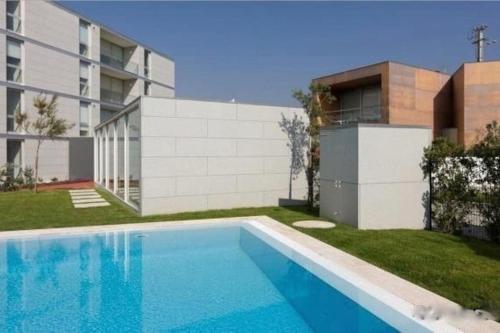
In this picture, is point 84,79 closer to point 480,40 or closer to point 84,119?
point 84,119

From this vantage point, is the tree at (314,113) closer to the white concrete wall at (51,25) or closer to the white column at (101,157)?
the white column at (101,157)

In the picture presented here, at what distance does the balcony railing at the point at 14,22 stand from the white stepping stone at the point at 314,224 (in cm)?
2400

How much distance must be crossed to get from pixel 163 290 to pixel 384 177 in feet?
20.0

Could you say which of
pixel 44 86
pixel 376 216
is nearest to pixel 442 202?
pixel 376 216

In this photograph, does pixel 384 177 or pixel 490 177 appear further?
pixel 384 177

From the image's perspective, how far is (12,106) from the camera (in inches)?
989

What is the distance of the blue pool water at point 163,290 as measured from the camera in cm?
489

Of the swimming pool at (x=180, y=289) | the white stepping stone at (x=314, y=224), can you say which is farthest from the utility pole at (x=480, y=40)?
the swimming pool at (x=180, y=289)

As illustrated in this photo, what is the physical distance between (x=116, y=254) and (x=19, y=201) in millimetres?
10114

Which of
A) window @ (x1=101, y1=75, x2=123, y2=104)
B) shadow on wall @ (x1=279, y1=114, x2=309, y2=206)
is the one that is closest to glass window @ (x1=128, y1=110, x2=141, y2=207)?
shadow on wall @ (x1=279, y1=114, x2=309, y2=206)

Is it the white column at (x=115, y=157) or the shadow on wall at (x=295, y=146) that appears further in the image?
the white column at (x=115, y=157)

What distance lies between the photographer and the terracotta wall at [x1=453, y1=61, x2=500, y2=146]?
74.1 feet

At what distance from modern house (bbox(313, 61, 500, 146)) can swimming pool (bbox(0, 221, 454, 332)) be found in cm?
1492

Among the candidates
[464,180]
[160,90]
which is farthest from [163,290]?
[160,90]
